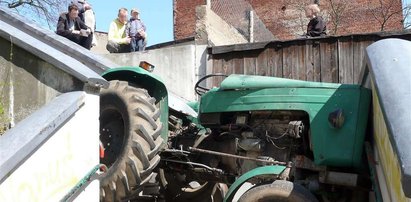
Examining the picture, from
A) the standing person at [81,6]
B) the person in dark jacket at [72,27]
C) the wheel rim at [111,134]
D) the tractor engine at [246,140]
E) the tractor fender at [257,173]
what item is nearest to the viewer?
the tractor fender at [257,173]

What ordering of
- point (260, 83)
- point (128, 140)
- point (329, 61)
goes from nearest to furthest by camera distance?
point (128, 140)
point (260, 83)
point (329, 61)

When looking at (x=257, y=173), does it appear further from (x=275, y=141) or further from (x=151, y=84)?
(x=151, y=84)

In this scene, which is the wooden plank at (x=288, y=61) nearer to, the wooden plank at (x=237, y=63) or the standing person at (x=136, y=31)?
the wooden plank at (x=237, y=63)

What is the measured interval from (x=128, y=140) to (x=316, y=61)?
6.82 m

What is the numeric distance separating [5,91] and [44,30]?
131 centimetres

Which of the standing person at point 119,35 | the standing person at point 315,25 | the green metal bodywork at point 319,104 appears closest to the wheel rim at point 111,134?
the green metal bodywork at point 319,104

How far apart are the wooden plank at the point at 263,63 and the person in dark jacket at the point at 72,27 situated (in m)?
4.07

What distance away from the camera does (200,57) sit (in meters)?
12.5

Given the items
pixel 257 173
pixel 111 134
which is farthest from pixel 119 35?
pixel 257 173

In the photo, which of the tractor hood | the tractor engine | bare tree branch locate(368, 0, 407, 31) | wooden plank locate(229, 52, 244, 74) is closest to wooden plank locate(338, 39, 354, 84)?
wooden plank locate(229, 52, 244, 74)

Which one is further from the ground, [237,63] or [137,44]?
[137,44]

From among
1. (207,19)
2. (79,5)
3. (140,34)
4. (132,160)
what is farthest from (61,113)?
(207,19)

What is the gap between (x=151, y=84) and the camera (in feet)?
20.3

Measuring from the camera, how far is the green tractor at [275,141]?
4914 mm
